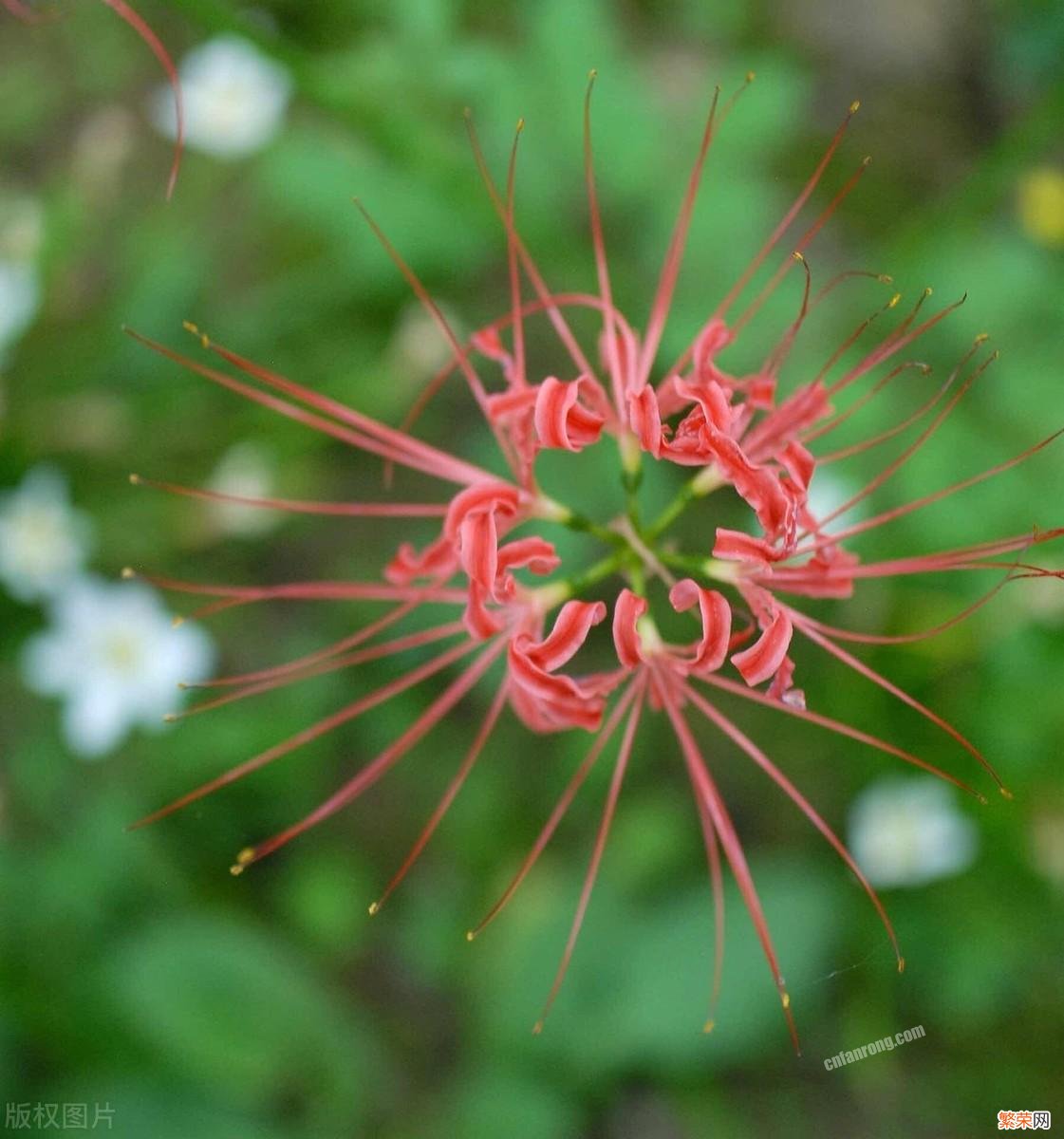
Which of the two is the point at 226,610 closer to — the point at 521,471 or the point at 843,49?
the point at 521,471

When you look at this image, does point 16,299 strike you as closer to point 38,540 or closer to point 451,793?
point 38,540

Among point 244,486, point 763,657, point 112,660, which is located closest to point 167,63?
point 763,657

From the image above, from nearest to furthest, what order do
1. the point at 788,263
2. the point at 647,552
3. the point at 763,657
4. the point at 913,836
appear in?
the point at 763,657 < the point at 647,552 < the point at 788,263 < the point at 913,836

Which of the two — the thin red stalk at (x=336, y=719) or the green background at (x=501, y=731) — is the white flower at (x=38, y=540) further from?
the thin red stalk at (x=336, y=719)

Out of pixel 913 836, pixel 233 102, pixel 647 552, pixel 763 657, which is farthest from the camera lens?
pixel 233 102

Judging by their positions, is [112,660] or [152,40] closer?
[152,40]

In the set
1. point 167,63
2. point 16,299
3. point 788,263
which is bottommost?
Result: point 788,263

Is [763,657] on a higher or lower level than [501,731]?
lower

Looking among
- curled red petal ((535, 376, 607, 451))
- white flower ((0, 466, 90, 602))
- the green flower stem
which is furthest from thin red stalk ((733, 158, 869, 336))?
white flower ((0, 466, 90, 602))
